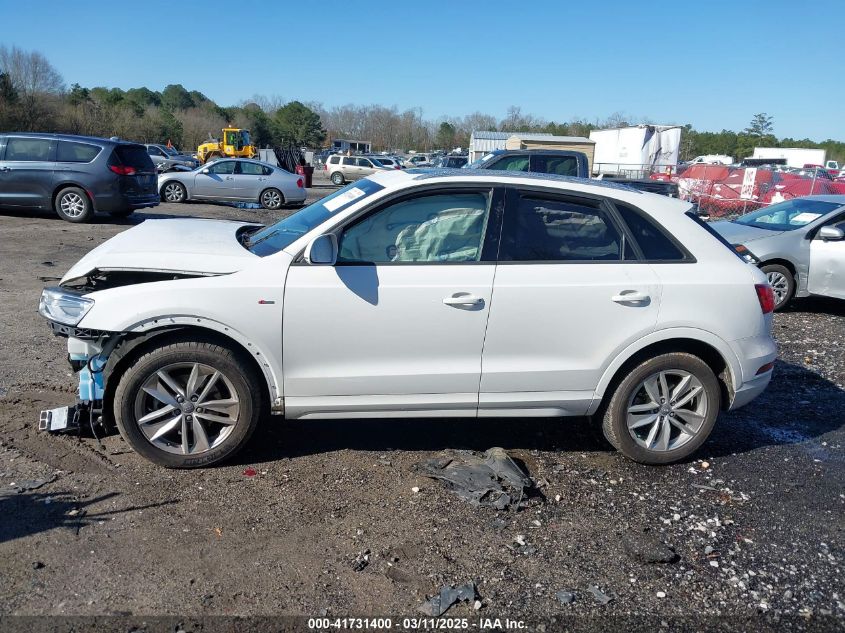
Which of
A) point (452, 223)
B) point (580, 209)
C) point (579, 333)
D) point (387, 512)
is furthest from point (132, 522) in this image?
point (580, 209)

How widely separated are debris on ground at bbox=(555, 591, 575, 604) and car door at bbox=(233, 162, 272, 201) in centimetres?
1925

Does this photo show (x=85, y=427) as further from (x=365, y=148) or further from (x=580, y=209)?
(x=365, y=148)

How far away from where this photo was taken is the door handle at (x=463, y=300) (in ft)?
13.3

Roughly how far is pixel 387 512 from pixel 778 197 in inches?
908

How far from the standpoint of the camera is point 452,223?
428 centimetres

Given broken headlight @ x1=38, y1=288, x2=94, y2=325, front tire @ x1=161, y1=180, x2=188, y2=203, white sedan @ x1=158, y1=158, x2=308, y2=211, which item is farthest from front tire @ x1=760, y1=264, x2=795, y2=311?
front tire @ x1=161, y1=180, x2=188, y2=203

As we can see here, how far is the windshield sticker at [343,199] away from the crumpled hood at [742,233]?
6717 mm

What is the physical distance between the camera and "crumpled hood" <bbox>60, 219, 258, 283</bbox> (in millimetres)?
3973

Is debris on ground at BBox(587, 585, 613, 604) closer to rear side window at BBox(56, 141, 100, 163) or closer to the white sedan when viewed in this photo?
rear side window at BBox(56, 141, 100, 163)

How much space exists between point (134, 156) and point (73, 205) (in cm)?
159

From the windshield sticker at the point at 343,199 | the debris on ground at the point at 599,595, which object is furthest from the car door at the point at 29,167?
the debris on ground at the point at 599,595

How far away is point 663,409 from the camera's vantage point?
451cm

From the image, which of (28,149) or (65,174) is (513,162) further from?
(28,149)

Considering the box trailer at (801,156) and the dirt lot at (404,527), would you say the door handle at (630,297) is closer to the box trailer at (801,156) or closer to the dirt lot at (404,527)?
the dirt lot at (404,527)
